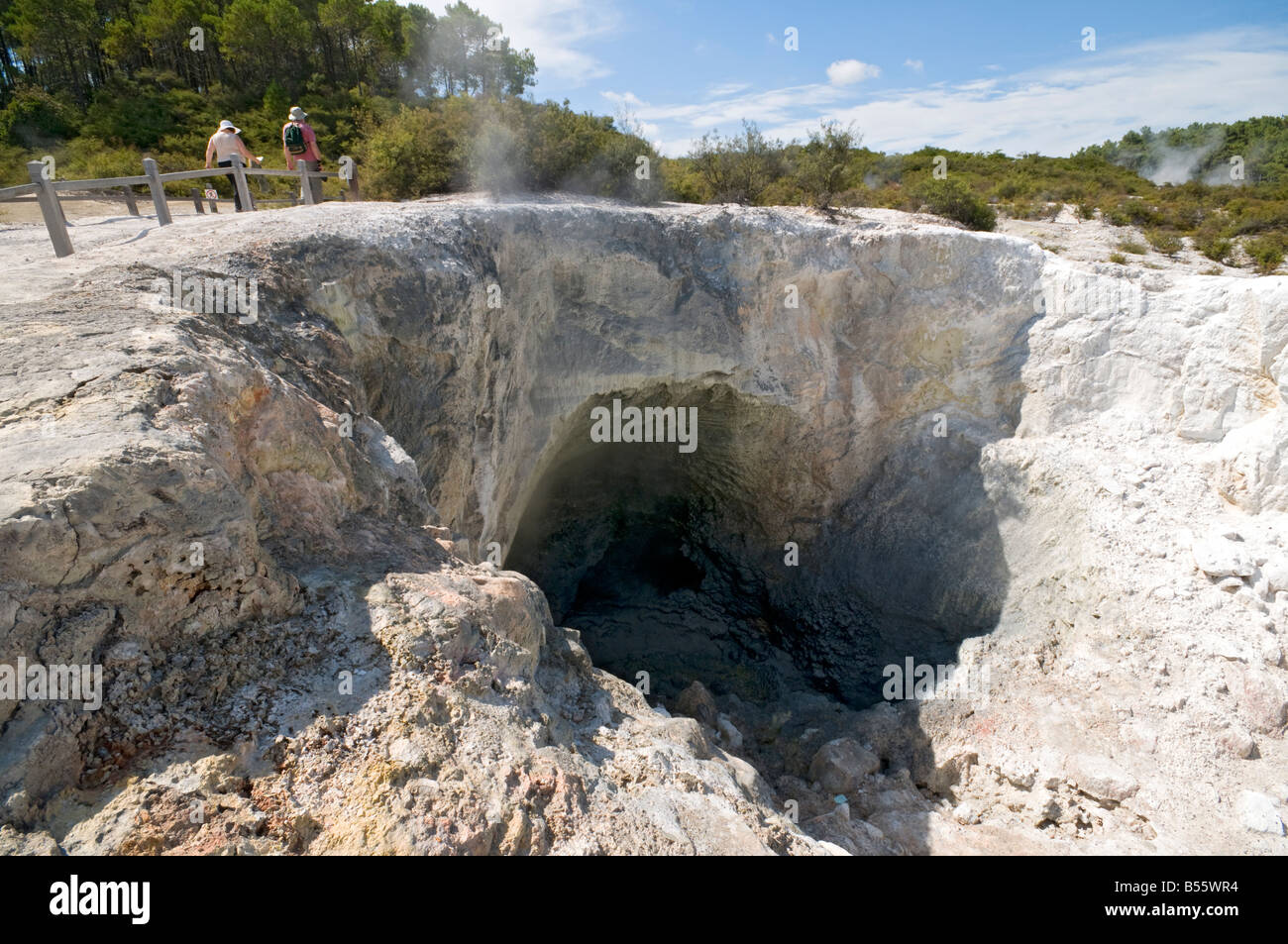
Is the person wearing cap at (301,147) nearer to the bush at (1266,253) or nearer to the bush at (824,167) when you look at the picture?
the bush at (824,167)

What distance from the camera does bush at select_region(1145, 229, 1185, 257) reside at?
1052 cm

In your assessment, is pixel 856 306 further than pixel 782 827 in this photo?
Yes

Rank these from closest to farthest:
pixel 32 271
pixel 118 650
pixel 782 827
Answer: pixel 118 650
pixel 782 827
pixel 32 271

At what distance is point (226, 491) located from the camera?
3207mm

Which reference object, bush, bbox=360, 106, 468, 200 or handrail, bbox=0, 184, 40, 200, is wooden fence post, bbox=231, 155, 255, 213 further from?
handrail, bbox=0, 184, 40, 200

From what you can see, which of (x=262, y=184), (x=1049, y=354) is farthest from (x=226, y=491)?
(x=262, y=184)

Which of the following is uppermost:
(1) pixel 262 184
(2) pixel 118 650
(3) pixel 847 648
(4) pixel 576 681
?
(1) pixel 262 184

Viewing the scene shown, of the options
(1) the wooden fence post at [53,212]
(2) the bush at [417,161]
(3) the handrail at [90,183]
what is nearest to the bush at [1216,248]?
(2) the bush at [417,161]

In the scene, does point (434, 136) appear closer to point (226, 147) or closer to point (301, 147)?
point (301, 147)

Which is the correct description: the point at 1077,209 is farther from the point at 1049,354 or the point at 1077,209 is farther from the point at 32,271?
the point at 32,271

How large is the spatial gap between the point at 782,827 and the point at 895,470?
276 inches

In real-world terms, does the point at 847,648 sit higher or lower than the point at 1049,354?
lower

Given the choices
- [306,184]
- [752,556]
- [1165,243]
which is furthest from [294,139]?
[1165,243]

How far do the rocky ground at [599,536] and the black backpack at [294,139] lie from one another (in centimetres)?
201
